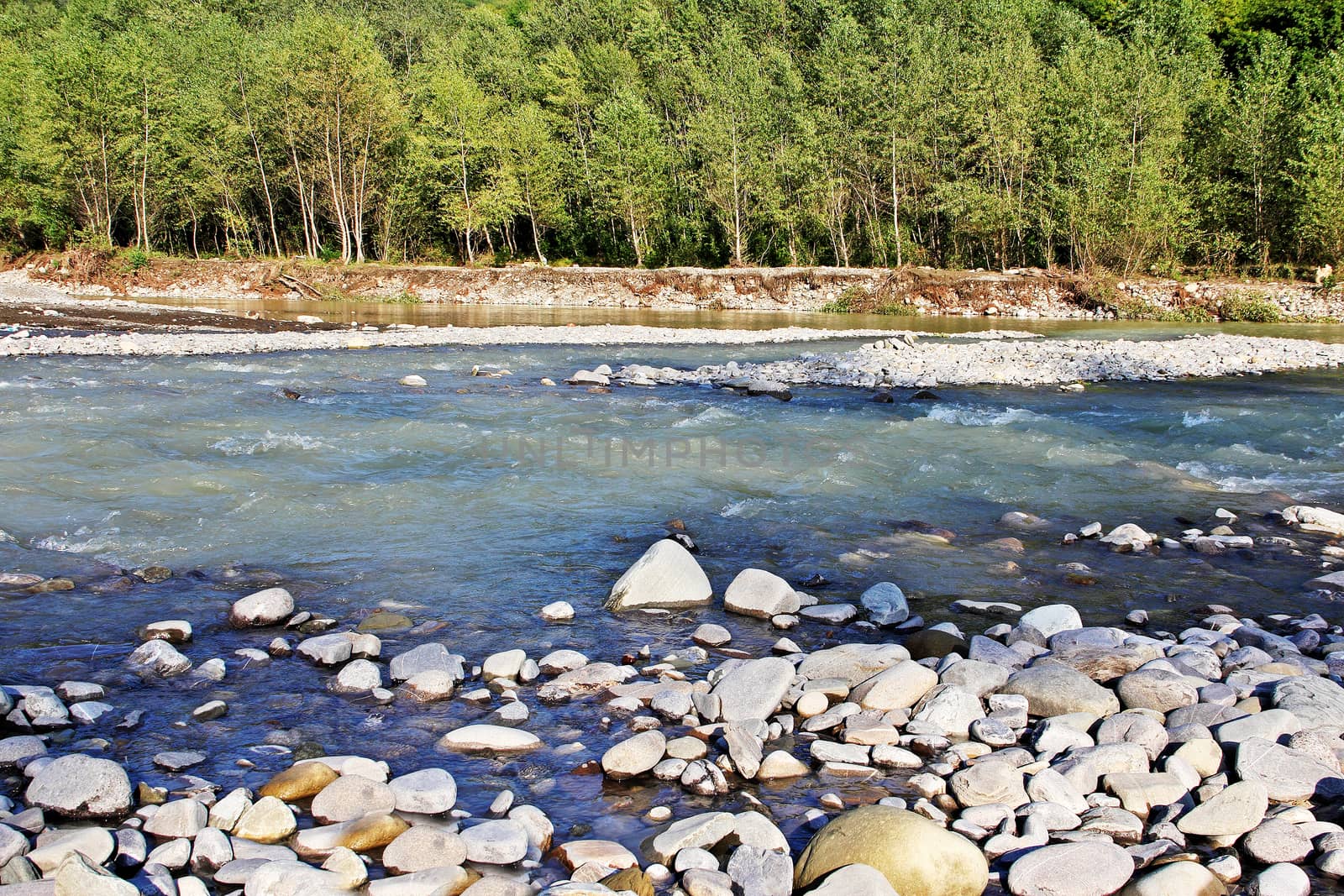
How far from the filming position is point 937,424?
14039 mm

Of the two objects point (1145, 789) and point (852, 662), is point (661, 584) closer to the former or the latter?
point (852, 662)

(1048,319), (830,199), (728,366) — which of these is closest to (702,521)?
(728,366)

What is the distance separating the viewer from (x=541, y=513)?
9281mm

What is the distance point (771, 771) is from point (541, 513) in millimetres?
5221

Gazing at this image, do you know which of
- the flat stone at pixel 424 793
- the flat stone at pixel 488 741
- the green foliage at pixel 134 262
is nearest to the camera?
the flat stone at pixel 424 793

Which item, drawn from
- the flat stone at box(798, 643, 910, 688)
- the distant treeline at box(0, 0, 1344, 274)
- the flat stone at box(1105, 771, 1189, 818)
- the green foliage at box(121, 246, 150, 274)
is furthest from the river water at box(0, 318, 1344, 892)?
the green foliage at box(121, 246, 150, 274)

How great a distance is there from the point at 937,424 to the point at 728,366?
7.31 m

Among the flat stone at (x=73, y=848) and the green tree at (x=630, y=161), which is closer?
the flat stone at (x=73, y=848)

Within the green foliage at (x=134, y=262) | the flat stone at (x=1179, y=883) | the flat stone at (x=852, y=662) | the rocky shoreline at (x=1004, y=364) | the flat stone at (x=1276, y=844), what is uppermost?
the green foliage at (x=134, y=262)

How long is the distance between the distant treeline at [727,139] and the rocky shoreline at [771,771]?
44116 mm

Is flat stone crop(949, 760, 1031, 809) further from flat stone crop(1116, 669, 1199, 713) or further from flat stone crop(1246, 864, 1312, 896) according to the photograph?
flat stone crop(1116, 669, 1199, 713)

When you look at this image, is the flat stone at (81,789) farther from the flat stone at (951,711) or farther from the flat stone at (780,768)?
the flat stone at (951,711)

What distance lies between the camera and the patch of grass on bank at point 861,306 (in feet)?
142

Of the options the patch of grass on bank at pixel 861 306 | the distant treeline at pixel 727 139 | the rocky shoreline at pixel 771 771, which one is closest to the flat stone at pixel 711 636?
the rocky shoreline at pixel 771 771
